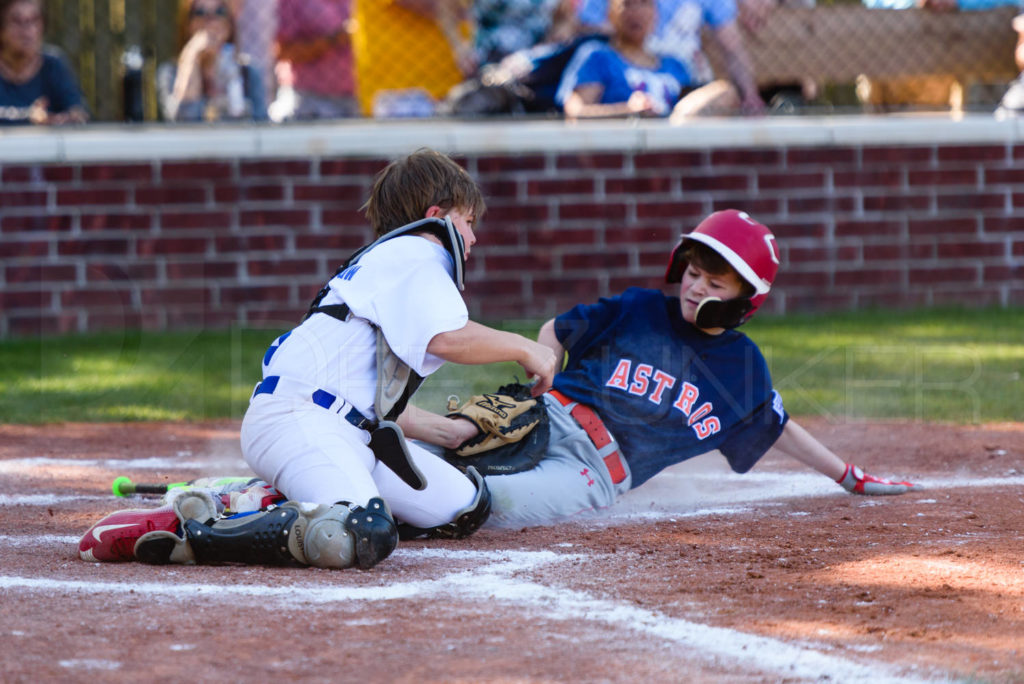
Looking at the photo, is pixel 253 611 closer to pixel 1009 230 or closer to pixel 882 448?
pixel 882 448

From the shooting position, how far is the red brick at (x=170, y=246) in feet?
27.9

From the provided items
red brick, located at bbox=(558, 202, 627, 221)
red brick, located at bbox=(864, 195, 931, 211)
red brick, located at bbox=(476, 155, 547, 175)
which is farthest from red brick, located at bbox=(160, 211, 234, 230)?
red brick, located at bbox=(864, 195, 931, 211)

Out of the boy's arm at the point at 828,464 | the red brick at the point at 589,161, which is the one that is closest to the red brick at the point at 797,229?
the red brick at the point at 589,161

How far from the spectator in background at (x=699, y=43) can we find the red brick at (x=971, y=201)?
4.83 ft

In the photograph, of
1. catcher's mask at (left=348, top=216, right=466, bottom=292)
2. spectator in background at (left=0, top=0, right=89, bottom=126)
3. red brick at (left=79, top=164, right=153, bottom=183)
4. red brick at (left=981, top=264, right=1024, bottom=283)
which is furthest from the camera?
red brick at (left=981, top=264, right=1024, bottom=283)

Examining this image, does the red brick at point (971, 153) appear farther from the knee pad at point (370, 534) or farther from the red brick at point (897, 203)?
the knee pad at point (370, 534)

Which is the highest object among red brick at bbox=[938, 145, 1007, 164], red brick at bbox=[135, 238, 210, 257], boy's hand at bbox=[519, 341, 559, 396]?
red brick at bbox=[938, 145, 1007, 164]

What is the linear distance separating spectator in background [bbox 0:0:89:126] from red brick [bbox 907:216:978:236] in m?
5.94

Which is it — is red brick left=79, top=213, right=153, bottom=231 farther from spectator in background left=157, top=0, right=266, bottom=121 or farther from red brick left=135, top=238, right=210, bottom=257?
spectator in background left=157, top=0, right=266, bottom=121

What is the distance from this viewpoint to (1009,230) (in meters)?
9.30

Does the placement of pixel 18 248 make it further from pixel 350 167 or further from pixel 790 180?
pixel 790 180

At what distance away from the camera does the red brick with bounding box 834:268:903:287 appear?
30.1 ft

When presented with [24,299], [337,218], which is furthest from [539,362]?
[24,299]

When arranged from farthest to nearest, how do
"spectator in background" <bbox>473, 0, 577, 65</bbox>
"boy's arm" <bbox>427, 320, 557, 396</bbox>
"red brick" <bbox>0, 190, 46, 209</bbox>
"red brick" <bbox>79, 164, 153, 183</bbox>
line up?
1. "spectator in background" <bbox>473, 0, 577, 65</bbox>
2. "red brick" <bbox>79, 164, 153, 183</bbox>
3. "red brick" <bbox>0, 190, 46, 209</bbox>
4. "boy's arm" <bbox>427, 320, 557, 396</bbox>
